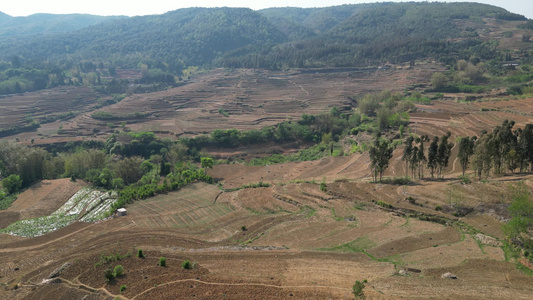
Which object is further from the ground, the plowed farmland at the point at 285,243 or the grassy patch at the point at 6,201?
the plowed farmland at the point at 285,243

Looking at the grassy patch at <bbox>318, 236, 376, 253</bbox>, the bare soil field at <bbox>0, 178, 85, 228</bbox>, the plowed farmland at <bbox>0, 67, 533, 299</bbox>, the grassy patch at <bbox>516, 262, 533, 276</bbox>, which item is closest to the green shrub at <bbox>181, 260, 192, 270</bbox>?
the plowed farmland at <bbox>0, 67, 533, 299</bbox>

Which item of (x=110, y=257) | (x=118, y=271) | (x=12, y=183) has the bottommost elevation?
(x=12, y=183)

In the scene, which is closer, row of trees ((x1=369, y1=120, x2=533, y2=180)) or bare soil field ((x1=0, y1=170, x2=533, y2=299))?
bare soil field ((x1=0, y1=170, x2=533, y2=299))

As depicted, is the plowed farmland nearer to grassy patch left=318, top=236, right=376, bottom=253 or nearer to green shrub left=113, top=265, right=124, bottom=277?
grassy patch left=318, top=236, right=376, bottom=253

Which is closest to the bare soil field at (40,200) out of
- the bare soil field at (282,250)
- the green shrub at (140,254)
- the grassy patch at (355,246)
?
the bare soil field at (282,250)

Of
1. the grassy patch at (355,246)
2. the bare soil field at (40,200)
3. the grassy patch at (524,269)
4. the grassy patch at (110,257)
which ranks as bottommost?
the bare soil field at (40,200)

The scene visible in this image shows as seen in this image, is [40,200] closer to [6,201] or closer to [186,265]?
[6,201]

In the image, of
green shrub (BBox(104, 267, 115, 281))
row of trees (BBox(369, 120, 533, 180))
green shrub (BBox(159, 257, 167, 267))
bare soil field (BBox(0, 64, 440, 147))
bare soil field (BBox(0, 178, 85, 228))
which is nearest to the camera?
green shrub (BBox(104, 267, 115, 281))

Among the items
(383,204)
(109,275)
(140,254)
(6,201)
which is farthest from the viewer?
(6,201)

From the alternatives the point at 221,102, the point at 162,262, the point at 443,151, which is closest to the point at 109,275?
the point at 162,262

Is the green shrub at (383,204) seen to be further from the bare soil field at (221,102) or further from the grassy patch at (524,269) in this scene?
the bare soil field at (221,102)

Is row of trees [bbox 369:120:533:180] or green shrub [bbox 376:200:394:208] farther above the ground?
row of trees [bbox 369:120:533:180]
